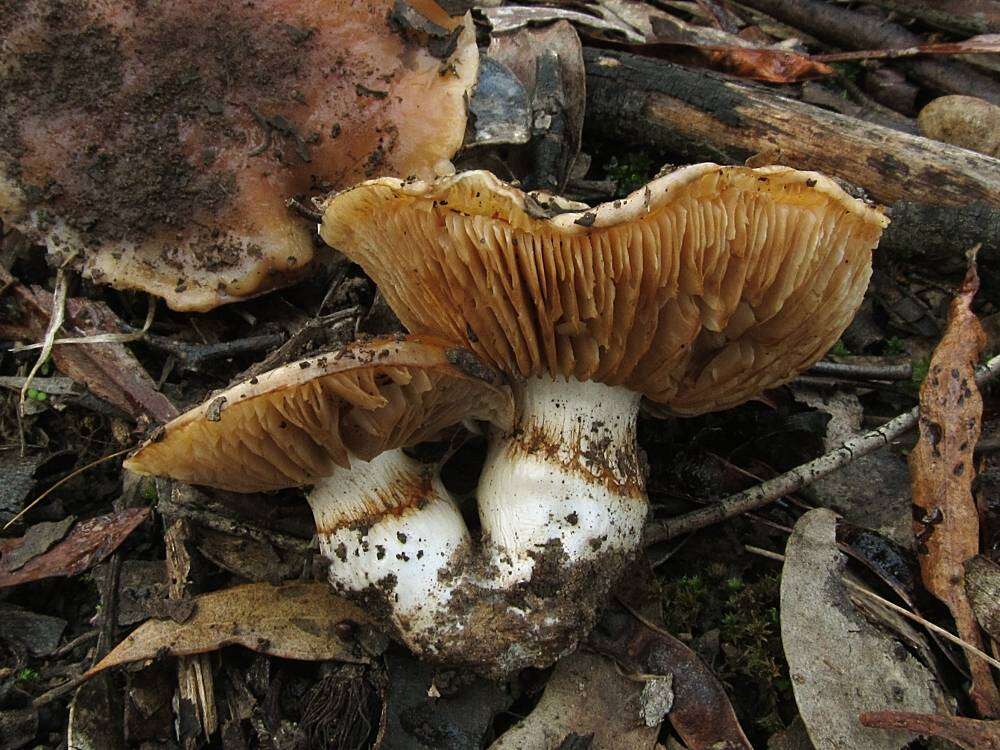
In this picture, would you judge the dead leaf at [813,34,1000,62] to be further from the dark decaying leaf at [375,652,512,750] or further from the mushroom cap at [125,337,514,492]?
the dark decaying leaf at [375,652,512,750]

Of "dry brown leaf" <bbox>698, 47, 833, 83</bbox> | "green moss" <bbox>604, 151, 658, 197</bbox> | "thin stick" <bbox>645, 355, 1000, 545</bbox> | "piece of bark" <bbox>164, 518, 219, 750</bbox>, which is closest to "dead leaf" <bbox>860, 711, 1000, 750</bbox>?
"thin stick" <bbox>645, 355, 1000, 545</bbox>

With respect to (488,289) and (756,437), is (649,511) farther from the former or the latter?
(488,289)

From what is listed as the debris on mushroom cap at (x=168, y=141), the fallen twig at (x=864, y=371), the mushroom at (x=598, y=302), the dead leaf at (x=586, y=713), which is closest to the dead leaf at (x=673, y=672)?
the dead leaf at (x=586, y=713)

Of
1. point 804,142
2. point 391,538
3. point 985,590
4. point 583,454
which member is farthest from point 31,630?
point 804,142

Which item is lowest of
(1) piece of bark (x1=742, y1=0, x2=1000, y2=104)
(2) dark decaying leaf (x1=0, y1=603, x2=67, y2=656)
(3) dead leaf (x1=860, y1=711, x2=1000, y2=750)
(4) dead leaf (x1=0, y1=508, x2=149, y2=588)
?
(2) dark decaying leaf (x1=0, y1=603, x2=67, y2=656)

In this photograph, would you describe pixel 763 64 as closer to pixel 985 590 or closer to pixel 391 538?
pixel 985 590
